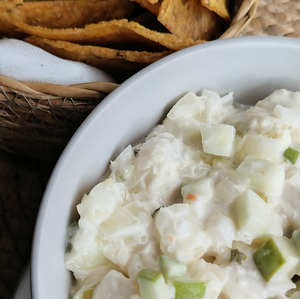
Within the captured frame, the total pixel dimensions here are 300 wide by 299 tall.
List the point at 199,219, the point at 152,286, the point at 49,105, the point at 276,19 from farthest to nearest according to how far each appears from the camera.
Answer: the point at 276,19
the point at 49,105
the point at 199,219
the point at 152,286

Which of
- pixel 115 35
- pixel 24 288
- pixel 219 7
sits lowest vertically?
pixel 24 288

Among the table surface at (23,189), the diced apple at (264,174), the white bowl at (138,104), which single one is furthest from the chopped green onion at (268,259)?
the table surface at (23,189)

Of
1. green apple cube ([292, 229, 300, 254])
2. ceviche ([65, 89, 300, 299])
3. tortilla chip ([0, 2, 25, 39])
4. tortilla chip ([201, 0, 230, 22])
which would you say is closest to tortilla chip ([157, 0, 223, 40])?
tortilla chip ([201, 0, 230, 22])

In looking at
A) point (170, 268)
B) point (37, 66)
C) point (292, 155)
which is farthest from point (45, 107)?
point (292, 155)

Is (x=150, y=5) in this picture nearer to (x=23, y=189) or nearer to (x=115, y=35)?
(x=115, y=35)

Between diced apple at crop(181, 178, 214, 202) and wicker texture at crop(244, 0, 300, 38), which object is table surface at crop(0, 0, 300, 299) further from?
diced apple at crop(181, 178, 214, 202)

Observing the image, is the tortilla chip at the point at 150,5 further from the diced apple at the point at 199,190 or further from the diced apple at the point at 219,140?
the diced apple at the point at 199,190

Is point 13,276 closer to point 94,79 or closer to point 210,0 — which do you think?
point 94,79
